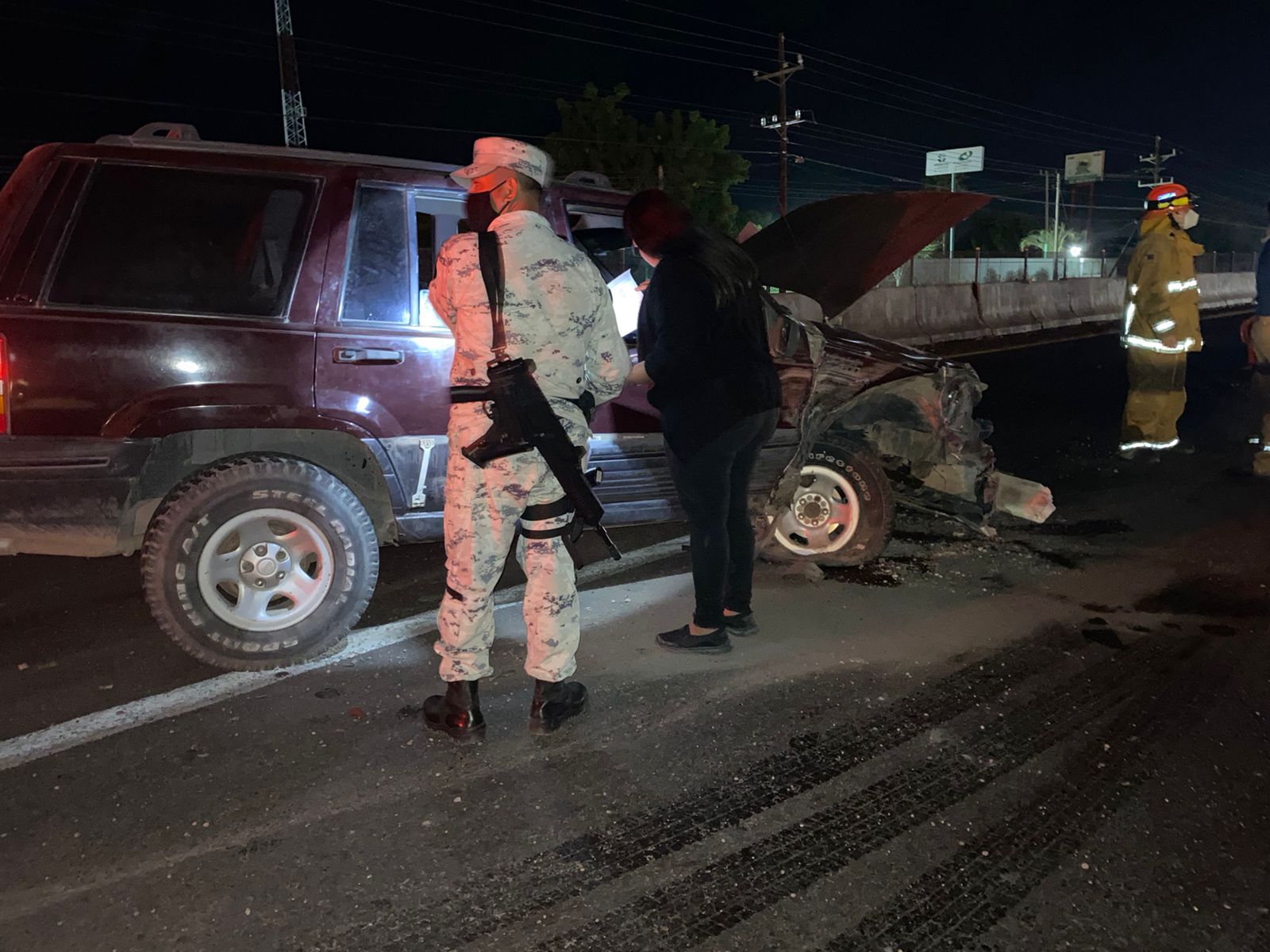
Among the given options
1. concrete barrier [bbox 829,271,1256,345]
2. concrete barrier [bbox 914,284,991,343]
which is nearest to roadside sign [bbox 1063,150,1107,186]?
concrete barrier [bbox 829,271,1256,345]

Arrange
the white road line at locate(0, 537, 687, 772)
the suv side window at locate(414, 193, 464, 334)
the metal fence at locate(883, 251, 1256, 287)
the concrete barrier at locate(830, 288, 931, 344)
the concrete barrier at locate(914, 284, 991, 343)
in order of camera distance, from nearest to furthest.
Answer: the white road line at locate(0, 537, 687, 772) < the suv side window at locate(414, 193, 464, 334) < the concrete barrier at locate(830, 288, 931, 344) < the concrete barrier at locate(914, 284, 991, 343) < the metal fence at locate(883, 251, 1256, 287)

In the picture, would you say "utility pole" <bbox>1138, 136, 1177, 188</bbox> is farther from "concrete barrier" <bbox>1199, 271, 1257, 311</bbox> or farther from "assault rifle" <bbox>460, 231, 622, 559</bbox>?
"assault rifle" <bbox>460, 231, 622, 559</bbox>

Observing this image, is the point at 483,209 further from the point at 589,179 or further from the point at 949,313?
the point at 949,313

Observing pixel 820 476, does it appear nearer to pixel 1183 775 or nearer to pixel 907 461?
pixel 907 461

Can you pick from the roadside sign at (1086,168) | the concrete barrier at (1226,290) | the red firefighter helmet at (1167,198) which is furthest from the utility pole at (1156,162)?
the red firefighter helmet at (1167,198)

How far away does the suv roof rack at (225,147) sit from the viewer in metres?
3.61

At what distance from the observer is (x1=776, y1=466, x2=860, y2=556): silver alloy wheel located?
4.97 m

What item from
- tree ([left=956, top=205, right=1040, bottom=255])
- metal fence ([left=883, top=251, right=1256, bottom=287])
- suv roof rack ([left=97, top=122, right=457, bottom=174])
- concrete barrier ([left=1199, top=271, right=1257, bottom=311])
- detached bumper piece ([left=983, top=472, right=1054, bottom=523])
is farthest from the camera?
tree ([left=956, top=205, right=1040, bottom=255])

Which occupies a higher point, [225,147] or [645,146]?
[645,146]

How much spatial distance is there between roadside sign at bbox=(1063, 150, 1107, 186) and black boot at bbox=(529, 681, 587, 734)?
84.0 m

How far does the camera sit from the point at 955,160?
72.2 metres

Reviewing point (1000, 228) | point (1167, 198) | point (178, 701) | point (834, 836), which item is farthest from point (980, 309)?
point (1000, 228)

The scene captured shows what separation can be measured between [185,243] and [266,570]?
1.30 metres

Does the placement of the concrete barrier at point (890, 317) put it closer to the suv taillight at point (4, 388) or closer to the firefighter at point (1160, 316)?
the firefighter at point (1160, 316)
